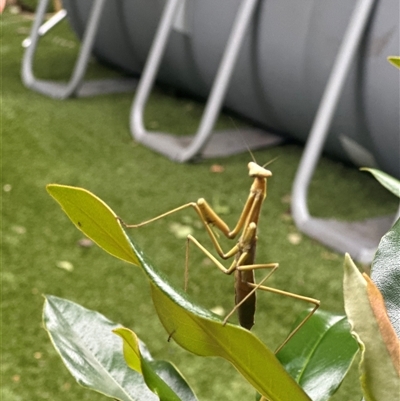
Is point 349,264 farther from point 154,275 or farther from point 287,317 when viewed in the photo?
point 287,317

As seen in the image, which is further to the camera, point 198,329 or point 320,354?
point 320,354

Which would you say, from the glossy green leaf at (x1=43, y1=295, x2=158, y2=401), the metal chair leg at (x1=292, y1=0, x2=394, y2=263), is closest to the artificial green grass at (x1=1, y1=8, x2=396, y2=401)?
the metal chair leg at (x1=292, y1=0, x2=394, y2=263)

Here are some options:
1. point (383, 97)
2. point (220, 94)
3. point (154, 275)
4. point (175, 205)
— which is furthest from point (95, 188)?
point (154, 275)

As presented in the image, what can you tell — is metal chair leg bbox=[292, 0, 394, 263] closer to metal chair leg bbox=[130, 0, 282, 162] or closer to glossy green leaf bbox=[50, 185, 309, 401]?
metal chair leg bbox=[130, 0, 282, 162]

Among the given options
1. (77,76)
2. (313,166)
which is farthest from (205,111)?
(77,76)

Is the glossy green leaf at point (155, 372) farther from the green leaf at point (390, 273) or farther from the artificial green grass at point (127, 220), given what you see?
the artificial green grass at point (127, 220)

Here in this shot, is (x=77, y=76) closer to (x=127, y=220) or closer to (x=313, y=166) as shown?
(x=127, y=220)
